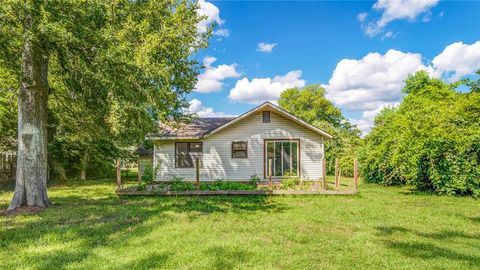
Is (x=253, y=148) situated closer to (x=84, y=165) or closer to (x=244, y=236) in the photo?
(x=244, y=236)

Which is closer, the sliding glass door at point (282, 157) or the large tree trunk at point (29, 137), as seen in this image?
the large tree trunk at point (29, 137)

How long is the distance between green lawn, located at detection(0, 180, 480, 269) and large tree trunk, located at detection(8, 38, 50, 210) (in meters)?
0.89

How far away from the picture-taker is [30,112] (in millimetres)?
8312

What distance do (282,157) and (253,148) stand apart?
198 centimetres

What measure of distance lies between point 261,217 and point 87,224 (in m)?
4.07

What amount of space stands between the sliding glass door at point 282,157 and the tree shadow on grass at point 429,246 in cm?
980

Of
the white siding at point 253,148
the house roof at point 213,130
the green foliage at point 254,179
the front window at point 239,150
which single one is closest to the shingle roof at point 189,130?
the house roof at point 213,130

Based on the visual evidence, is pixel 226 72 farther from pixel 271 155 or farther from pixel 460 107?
pixel 460 107

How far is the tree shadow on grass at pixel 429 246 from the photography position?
4.63 meters

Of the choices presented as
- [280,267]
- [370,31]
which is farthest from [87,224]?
[370,31]

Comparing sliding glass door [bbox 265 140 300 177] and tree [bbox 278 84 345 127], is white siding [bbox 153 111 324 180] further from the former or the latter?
tree [bbox 278 84 345 127]

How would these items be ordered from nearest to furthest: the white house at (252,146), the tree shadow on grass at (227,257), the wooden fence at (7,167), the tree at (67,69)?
the tree shadow on grass at (227,257) → the tree at (67,69) → the wooden fence at (7,167) → the white house at (252,146)

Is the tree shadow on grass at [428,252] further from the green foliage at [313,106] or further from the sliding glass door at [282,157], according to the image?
the green foliage at [313,106]

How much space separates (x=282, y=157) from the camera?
16797 mm
